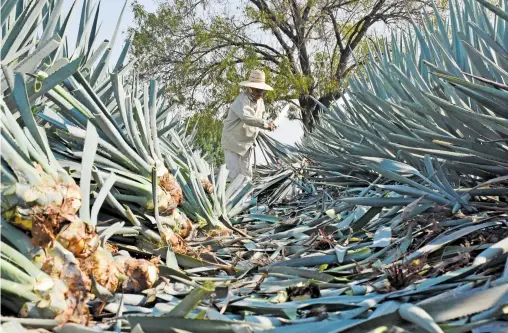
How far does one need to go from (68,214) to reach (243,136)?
3814mm

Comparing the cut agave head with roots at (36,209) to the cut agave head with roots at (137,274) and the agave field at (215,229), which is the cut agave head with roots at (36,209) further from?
the cut agave head with roots at (137,274)

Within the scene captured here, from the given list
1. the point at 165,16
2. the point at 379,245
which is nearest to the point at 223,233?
the point at 379,245

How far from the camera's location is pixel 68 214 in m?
0.93

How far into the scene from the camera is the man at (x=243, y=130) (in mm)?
4633

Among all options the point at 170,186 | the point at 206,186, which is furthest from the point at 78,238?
the point at 206,186

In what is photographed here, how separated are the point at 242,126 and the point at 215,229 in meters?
3.04

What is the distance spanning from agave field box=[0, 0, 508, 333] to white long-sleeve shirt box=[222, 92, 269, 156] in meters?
2.67

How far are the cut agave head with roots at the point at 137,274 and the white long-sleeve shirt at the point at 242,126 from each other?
3.45 metres

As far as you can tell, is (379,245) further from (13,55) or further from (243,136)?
(243,136)

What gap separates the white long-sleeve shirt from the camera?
15.1 ft

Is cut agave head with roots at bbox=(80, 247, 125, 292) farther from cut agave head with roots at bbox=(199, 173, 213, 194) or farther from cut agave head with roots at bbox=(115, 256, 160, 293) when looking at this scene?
cut agave head with roots at bbox=(199, 173, 213, 194)

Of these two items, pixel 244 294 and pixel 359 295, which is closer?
pixel 359 295

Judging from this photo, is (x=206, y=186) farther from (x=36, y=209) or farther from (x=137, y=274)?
(x=36, y=209)

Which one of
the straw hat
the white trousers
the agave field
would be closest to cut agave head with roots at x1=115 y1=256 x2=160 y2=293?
the agave field
